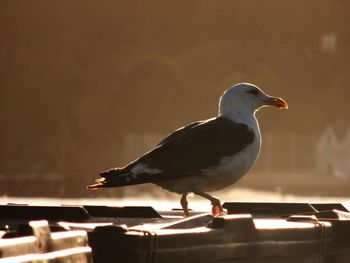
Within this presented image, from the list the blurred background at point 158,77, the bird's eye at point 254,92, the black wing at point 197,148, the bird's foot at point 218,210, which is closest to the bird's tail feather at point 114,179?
the black wing at point 197,148

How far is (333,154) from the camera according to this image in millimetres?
90125

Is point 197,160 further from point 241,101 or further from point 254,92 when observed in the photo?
point 254,92

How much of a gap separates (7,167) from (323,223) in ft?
248

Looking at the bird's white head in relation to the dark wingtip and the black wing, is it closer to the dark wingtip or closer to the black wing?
the black wing

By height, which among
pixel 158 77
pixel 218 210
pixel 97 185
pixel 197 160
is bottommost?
pixel 218 210

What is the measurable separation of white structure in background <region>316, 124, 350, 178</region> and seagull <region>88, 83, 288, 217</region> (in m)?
69.2

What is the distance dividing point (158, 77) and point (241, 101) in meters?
90.5

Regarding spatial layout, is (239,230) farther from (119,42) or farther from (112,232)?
(119,42)

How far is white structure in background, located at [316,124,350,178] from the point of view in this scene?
8588 cm

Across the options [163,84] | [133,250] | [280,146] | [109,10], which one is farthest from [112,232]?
[109,10]

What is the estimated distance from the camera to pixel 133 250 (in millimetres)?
7344

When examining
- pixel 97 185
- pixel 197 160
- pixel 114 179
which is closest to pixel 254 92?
pixel 197 160

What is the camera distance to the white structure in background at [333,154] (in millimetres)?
85875

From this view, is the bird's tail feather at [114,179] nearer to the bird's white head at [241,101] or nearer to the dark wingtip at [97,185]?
the dark wingtip at [97,185]
